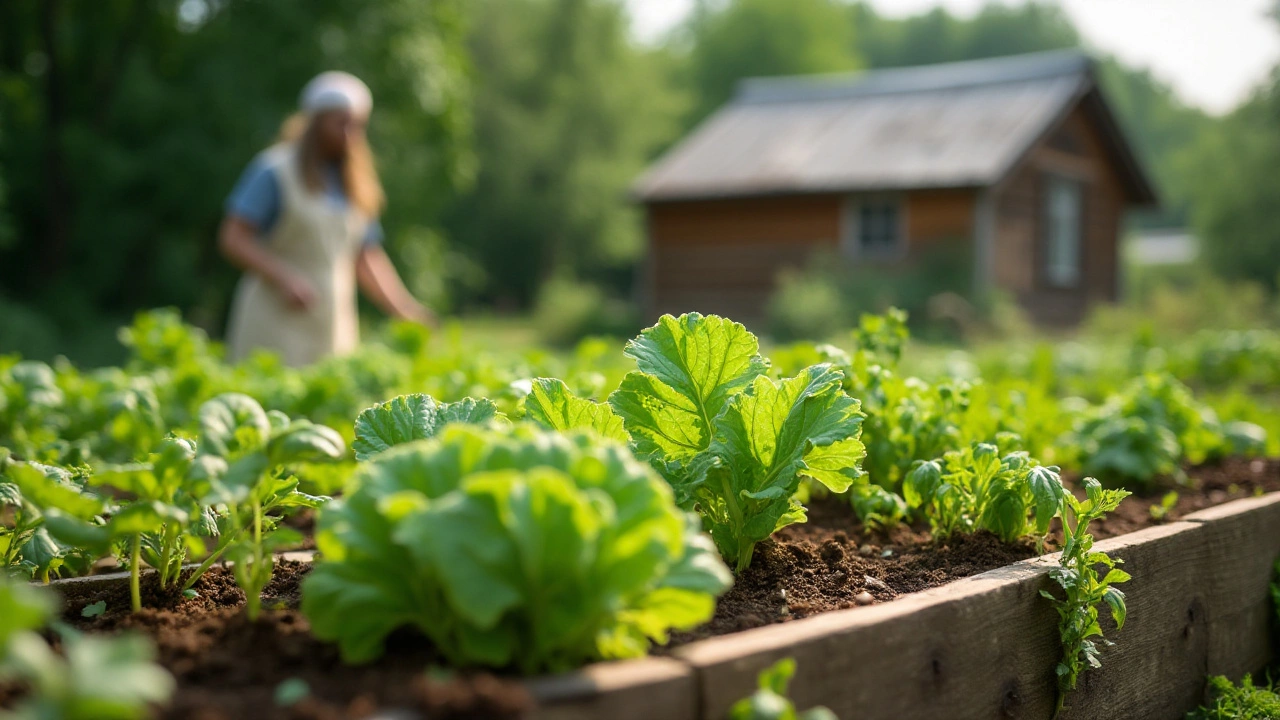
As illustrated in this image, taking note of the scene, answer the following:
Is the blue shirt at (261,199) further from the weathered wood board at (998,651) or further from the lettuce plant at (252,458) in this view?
the lettuce plant at (252,458)

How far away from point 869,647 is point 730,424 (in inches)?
19.0

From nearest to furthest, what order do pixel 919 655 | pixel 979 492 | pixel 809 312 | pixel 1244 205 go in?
1. pixel 919 655
2. pixel 979 492
3. pixel 809 312
4. pixel 1244 205

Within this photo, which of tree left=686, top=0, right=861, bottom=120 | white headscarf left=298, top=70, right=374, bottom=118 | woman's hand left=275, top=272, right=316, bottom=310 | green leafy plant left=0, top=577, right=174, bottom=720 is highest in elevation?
tree left=686, top=0, right=861, bottom=120

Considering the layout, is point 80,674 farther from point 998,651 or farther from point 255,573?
point 998,651

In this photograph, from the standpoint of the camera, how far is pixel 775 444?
197 centimetres

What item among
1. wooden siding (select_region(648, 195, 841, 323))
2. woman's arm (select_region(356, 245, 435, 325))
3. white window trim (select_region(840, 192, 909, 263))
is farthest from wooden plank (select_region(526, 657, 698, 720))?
wooden siding (select_region(648, 195, 841, 323))

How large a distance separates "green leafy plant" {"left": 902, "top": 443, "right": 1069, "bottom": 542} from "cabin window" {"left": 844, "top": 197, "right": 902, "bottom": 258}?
58.6 ft

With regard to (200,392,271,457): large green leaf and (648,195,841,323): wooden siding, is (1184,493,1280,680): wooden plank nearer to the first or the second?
(200,392,271,457): large green leaf

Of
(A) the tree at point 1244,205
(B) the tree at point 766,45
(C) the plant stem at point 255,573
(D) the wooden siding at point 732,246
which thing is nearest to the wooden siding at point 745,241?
(D) the wooden siding at point 732,246

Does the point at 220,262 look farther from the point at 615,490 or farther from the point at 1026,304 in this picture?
the point at 615,490

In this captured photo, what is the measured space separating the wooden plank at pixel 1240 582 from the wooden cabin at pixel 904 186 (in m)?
15.6

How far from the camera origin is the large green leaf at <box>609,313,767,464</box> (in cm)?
200

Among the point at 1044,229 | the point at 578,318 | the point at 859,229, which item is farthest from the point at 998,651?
the point at 578,318

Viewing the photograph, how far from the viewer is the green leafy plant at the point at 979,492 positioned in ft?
7.39
